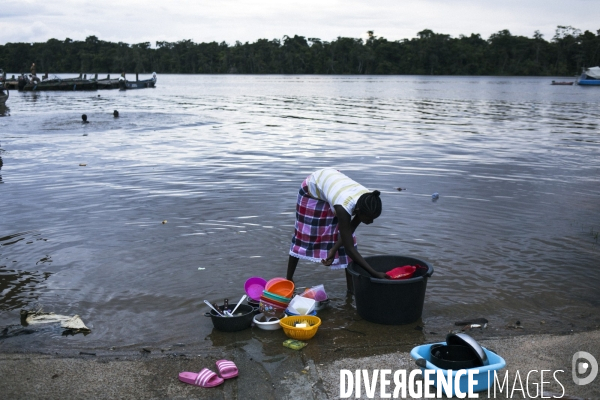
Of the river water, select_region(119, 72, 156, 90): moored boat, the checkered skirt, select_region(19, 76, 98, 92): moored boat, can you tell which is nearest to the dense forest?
select_region(119, 72, 156, 90): moored boat

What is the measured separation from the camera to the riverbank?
400 cm

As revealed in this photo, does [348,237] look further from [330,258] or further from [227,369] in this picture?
[227,369]

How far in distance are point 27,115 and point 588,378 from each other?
30.2 metres

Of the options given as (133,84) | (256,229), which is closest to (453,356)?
(256,229)

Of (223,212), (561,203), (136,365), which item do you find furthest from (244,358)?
(561,203)

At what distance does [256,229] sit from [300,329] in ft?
12.4

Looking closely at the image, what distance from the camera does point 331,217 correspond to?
5.49 metres

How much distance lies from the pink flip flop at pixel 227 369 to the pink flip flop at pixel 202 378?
5cm

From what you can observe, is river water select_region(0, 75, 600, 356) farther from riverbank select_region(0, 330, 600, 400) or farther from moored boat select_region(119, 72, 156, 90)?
moored boat select_region(119, 72, 156, 90)

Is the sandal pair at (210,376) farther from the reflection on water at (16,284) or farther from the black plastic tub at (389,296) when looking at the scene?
the reflection on water at (16,284)

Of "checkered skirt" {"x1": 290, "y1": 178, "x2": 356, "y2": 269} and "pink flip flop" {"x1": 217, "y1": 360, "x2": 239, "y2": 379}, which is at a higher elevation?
"checkered skirt" {"x1": 290, "y1": 178, "x2": 356, "y2": 269}

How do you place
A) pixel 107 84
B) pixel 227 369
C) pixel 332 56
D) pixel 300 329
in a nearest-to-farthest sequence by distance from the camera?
pixel 227 369
pixel 300 329
pixel 107 84
pixel 332 56

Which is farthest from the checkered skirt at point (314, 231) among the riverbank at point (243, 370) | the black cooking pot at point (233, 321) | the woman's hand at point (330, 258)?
the riverbank at point (243, 370)

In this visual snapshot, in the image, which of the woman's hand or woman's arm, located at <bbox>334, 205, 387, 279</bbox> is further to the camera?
the woman's hand
